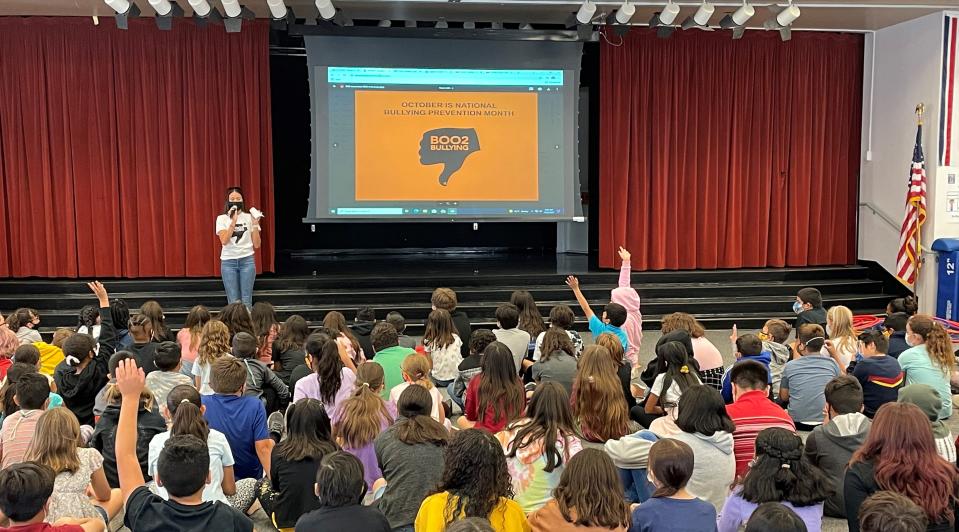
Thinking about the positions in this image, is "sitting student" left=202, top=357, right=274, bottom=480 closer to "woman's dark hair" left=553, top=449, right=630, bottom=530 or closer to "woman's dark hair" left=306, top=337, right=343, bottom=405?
"woman's dark hair" left=306, top=337, right=343, bottom=405

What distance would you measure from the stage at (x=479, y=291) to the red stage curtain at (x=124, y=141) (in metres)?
0.43

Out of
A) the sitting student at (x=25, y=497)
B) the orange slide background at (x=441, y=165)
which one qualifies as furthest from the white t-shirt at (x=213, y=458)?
the orange slide background at (x=441, y=165)

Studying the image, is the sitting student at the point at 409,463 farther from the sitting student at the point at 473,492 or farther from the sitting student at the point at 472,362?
the sitting student at the point at 472,362

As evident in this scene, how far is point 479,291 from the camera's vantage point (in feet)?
30.3

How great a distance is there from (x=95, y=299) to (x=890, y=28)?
30.6ft

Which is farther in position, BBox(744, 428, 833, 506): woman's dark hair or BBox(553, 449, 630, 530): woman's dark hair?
BBox(744, 428, 833, 506): woman's dark hair

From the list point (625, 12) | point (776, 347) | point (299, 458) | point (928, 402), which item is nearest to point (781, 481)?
point (928, 402)

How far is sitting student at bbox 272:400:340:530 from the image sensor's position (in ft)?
11.4

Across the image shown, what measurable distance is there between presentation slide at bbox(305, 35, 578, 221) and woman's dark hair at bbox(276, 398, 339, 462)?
6.08 m

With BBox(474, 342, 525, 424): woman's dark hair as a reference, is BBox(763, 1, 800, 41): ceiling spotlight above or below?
above

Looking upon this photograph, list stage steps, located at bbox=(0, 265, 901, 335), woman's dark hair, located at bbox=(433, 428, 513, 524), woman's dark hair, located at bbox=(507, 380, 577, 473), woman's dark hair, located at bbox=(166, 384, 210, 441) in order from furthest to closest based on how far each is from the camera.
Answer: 1. stage steps, located at bbox=(0, 265, 901, 335)
2. woman's dark hair, located at bbox=(507, 380, 577, 473)
3. woman's dark hair, located at bbox=(166, 384, 210, 441)
4. woman's dark hair, located at bbox=(433, 428, 513, 524)

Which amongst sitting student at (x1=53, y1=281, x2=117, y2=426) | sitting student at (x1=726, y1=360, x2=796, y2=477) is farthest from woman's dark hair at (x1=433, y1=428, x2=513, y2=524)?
sitting student at (x1=53, y1=281, x2=117, y2=426)

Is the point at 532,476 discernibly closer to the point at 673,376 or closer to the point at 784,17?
the point at 673,376

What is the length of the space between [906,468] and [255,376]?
10.0ft
